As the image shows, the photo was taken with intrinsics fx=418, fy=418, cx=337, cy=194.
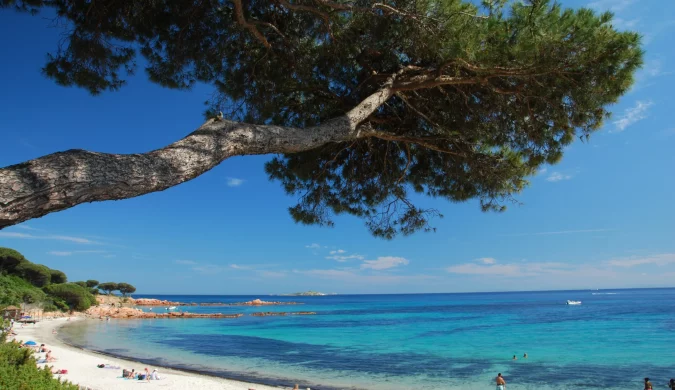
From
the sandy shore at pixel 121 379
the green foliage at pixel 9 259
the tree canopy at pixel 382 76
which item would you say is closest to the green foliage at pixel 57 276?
the green foliage at pixel 9 259

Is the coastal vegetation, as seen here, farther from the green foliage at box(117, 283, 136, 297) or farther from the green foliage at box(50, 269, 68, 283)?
the green foliage at box(117, 283, 136, 297)

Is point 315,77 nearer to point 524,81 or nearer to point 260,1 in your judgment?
point 260,1

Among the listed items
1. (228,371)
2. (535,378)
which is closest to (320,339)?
(228,371)

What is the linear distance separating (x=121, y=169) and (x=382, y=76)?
3.44 m

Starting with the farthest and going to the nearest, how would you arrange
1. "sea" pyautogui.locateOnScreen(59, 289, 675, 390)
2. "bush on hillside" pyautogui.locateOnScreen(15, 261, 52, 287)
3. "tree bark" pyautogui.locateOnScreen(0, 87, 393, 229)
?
"bush on hillside" pyautogui.locateOnScreen(15, 261, 52, 287), "sea" pyautogui.locateOnScreen(59, 289, 675, 390), "tree bark" pyautogui.locateOnScreen(0, 87, 393, 229)

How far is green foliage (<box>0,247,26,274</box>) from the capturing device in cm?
4506

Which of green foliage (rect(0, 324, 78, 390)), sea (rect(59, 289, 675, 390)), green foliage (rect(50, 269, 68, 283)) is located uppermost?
green foliage (rect(50, 269, 68, 283))

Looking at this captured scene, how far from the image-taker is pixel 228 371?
59.9ft

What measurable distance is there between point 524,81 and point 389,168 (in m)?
1.94

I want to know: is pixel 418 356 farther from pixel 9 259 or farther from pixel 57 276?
pixel 57 276

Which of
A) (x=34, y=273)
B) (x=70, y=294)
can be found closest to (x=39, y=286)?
(x=34, y=273)

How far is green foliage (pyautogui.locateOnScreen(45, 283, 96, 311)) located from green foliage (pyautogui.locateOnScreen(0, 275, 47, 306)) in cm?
511

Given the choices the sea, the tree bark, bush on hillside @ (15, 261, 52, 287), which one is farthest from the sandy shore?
bush on hillside @ (15, 261, 52, 287)

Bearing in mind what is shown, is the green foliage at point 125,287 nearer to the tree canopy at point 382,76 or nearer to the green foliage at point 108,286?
the green foliage at point 108,286
